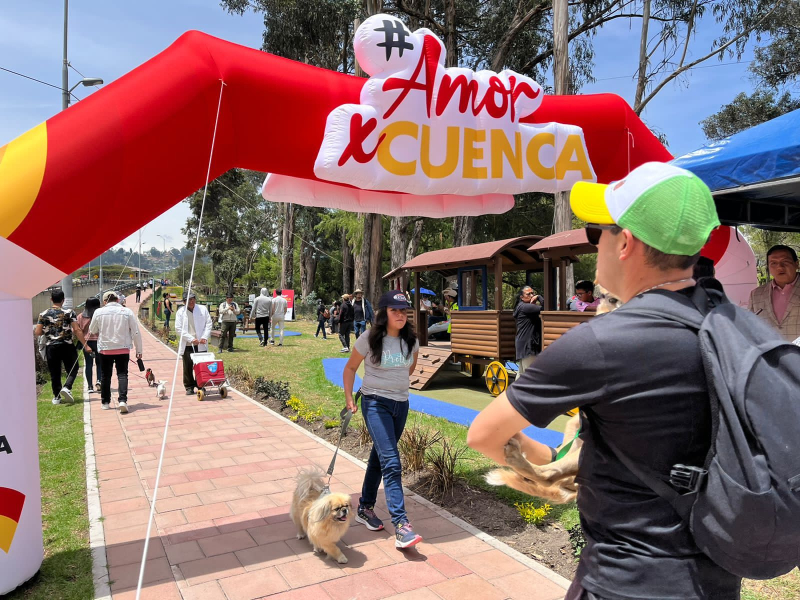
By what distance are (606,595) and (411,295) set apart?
13.7 metres

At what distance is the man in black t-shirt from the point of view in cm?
126

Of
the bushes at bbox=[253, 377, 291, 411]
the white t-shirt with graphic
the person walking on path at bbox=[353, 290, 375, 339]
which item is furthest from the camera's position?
the person walking on path at bbox=[353, 290, 375, 339]

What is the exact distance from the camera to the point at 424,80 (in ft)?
16.0

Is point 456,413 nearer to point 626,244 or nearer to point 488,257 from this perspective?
point 488,257

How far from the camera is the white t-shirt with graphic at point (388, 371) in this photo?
438 cm

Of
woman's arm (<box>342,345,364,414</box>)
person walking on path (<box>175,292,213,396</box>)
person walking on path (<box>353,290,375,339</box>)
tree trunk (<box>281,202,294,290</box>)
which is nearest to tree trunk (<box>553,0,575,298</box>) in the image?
person walking on path (<box>353,290,375,339</box>)

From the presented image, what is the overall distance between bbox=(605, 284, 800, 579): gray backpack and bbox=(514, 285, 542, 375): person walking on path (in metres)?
8.33

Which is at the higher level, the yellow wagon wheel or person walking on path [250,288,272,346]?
person walking on path [250,288,272,346]

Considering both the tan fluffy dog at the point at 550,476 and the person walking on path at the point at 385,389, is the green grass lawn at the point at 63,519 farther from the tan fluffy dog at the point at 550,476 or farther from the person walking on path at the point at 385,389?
the tan fluffy dog at the point at 550,476

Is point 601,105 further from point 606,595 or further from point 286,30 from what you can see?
point 286,30

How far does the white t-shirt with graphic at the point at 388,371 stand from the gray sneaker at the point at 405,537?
0.92 m

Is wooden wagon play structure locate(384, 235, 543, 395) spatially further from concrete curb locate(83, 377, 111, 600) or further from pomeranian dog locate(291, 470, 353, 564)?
pomeranian dog locate(291, 470, 353, 564)

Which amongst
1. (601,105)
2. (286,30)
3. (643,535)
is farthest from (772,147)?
(286,30)

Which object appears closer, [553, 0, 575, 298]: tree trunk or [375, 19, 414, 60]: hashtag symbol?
[375, 19, 414, 60]: hashtag symbol
